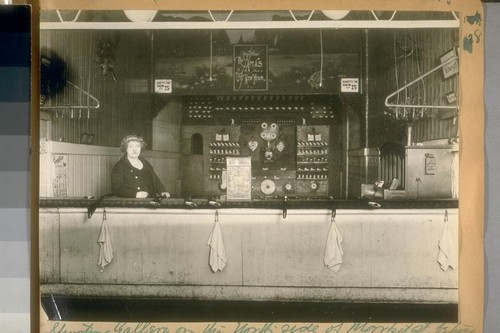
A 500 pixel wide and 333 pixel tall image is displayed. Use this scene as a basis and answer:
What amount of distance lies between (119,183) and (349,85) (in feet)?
3.47

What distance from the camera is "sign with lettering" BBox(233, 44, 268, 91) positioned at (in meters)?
1.63

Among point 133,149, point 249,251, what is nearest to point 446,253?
point 249,251

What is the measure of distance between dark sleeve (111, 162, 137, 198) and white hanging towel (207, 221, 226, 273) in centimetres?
39

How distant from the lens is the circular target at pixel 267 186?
5.56 ft

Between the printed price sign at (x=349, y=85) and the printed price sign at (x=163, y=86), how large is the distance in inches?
29.5

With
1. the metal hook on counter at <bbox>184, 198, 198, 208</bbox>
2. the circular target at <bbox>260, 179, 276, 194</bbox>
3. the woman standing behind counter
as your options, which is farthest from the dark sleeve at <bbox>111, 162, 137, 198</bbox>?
the circular target at <bbox>260, 179, 276, 194</bbox>

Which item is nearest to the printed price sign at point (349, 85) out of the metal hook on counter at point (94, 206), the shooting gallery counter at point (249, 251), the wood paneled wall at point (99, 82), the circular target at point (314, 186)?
the circular target at point (314, 186)

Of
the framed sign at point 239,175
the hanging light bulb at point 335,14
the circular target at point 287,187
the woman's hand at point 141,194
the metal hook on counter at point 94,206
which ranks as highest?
the hanging light bulb at point 335,14

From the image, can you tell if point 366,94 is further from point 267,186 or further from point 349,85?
point 267,186

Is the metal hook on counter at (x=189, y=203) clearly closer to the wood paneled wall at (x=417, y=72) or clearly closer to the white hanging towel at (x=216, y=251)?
the white hanging towel at (x=216, y=251)

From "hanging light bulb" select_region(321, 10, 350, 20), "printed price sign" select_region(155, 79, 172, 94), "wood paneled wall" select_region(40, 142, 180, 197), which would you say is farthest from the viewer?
"printed price sign" select_region(155, 79, 172, 94)

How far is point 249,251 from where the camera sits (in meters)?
1.84

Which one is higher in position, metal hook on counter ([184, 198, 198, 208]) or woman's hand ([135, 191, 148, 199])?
woman's hand ([135, 191, 148, 199])

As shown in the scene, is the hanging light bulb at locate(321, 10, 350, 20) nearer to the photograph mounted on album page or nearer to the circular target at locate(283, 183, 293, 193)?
the photograph mounted on album page
